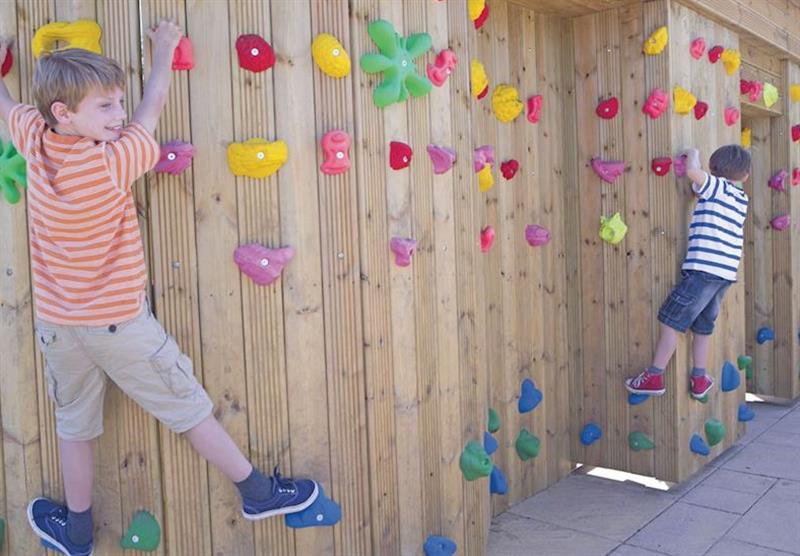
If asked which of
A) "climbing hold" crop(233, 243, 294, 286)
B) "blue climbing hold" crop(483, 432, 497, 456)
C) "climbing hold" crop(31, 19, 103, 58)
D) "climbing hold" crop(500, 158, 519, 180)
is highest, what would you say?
"climbing hold" crop(31, 19, 103, 58)

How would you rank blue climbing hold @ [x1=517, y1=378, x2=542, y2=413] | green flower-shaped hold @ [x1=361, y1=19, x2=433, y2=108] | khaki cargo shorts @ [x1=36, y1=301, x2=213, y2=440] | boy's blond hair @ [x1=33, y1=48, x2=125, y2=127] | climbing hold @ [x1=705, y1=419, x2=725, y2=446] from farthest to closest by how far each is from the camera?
1. climbing hold @ [x1=705, y1=419, x2=725, y2=446]
2. blue climbing hold @ [x1=517, y1=378, x2=542, y2=413]
3. green flower-shaped hold @ [x1=361, y1=19, x2=433, y2=108]
4. khaki cargo shorts @ [x1=36, y1=301, x2=213, y2=440]
5. boy's blond hair @ [x1=33, y1=48, x2=125, y2=127]

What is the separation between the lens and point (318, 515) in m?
2.89

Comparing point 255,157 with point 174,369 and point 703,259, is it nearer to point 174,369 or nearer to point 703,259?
point 174,369

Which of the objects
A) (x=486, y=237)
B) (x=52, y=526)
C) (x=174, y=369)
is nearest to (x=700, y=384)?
(x=486, y=237)

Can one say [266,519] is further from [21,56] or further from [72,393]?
[21,56]

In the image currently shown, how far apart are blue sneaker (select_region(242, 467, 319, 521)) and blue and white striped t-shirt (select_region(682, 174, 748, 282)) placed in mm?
2915

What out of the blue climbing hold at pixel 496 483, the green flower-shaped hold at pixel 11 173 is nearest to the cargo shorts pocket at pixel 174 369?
the green flower-shaped hold at pixel 11 173

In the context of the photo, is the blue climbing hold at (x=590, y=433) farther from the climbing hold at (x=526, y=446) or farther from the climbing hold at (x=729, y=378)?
the climbing hold at (x=729, y=378)

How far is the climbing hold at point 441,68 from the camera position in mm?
3359

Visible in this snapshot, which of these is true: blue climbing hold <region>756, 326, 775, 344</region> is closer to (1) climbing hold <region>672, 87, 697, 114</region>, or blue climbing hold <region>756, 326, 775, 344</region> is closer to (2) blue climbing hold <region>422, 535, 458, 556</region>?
(1) climbing hold <region>672, 87, 697, 114</region>

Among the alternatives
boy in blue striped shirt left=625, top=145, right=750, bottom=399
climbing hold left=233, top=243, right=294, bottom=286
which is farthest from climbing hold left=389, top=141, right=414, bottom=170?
boy in blue striped shirt left=625, top=145, right=750, bottom=399

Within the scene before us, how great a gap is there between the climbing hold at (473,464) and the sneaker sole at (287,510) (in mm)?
878

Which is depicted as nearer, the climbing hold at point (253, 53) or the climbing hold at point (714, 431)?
the climbing hold at point (253, 53)

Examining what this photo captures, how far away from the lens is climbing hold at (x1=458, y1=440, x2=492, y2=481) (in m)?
3.55
